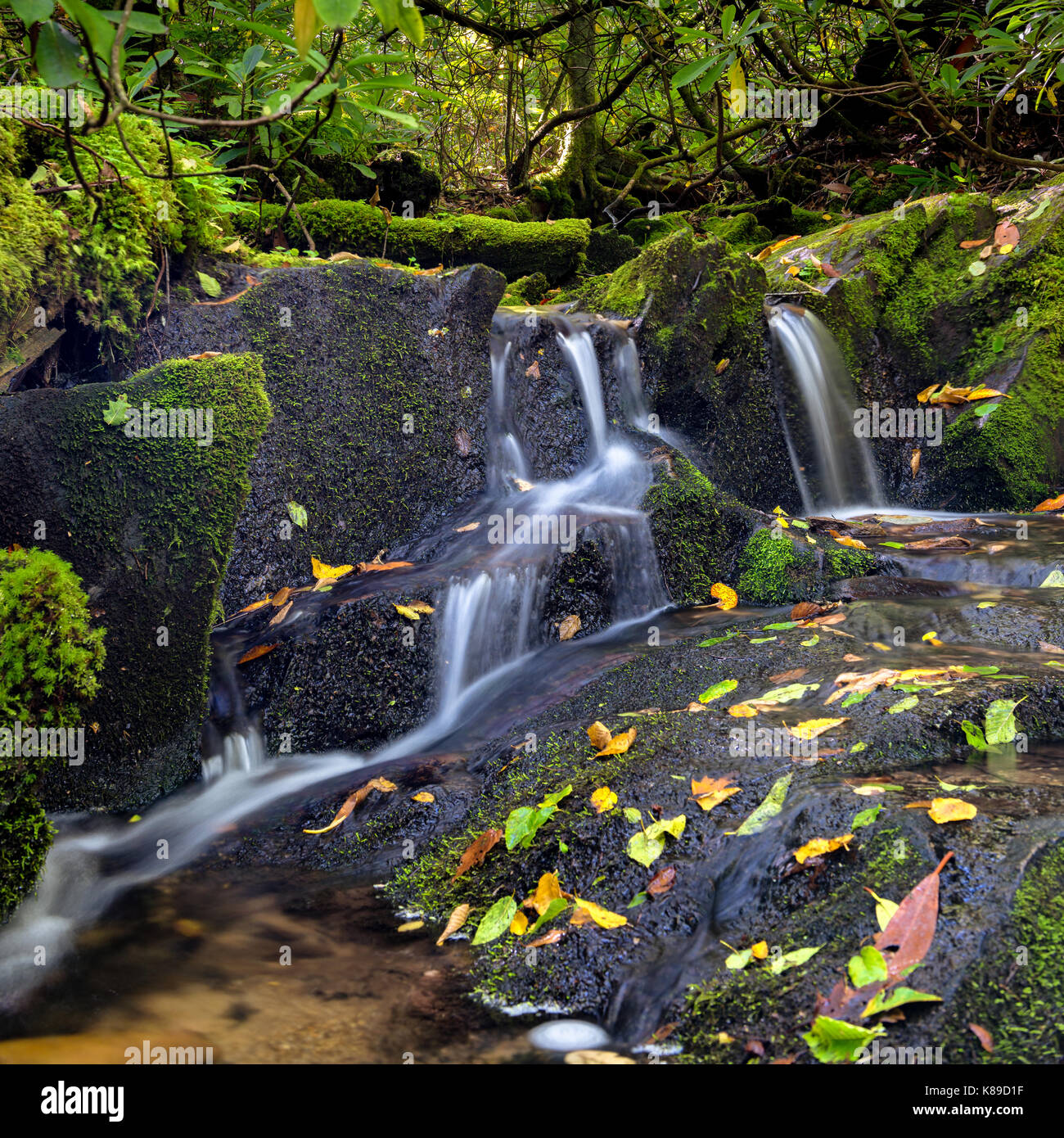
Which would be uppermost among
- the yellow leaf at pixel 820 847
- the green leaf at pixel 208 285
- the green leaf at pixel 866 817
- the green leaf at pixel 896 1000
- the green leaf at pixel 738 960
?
the green leaf at pixel 208 285

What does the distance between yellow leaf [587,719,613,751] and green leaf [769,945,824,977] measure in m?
1.38

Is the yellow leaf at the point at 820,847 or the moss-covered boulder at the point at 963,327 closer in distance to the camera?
the yellow leaf at the point at 820,847

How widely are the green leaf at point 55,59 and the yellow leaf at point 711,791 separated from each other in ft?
8.68

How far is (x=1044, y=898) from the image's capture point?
6.55 feet

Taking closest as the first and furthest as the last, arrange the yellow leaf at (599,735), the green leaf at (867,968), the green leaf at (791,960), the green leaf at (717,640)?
the green leaf at (867,968), the green leaf at (791,960), the yellow leaf at (599,735), the green leaf at (717,640)

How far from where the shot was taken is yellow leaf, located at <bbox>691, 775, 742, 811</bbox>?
9.31 ft

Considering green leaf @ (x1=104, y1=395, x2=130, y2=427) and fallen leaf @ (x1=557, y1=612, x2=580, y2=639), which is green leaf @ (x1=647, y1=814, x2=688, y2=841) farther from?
green leaf @ (x1=104, y1=395, x2=130, y2=427)

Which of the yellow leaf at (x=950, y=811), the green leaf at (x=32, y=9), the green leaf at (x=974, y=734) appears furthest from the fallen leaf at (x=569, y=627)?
the green leaf at (x=32, y=9)

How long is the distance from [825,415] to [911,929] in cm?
659

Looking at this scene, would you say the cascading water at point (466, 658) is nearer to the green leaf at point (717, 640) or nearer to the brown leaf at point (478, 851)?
the green leaf at point (717, 640)

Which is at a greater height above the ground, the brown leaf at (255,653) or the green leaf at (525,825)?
the brown leaf at (255,653)

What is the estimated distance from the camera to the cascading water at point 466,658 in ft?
10.8

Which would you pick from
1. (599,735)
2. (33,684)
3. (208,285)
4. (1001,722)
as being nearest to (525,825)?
(599,735)

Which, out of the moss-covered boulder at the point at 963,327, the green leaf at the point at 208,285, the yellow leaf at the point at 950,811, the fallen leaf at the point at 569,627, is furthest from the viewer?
the moss-covered boulder at the point at 963,327
